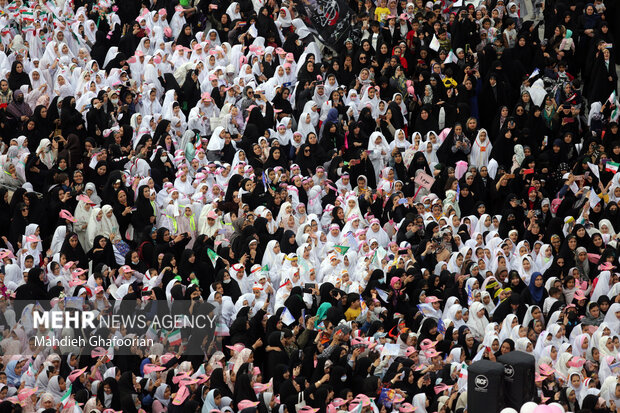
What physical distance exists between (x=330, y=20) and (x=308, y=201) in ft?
15.6

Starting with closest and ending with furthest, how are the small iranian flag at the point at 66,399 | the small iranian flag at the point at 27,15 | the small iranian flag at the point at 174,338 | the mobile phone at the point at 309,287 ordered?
1. the small iranian flag at the point at 66,399
2. the small iranian flag at the point at 174,338
3. the mobile phone at the point at 309,287
4. the small iranian flag at the point at 27,15

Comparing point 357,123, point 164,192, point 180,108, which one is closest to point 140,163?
point 164,192

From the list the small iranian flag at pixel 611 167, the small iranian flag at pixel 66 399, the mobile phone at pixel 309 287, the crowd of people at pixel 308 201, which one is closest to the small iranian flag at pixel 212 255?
the crowd of people at pixel 308 201

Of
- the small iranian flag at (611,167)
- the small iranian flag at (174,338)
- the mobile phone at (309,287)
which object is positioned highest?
the small iranian flag at (611,167)

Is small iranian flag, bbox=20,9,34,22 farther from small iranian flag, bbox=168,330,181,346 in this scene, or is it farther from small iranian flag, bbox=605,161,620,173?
small iranian flag, bbox=605,161,620,173

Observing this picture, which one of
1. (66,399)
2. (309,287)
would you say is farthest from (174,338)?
(309,287)

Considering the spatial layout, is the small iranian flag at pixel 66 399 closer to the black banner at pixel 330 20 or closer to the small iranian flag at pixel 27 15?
the small iranian flag at pixel 27 15

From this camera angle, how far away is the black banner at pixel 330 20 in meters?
24.3

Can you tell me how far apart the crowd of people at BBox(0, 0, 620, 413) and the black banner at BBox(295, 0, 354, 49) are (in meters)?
0.06

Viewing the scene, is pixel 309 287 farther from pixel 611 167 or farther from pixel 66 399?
pixel 611 167

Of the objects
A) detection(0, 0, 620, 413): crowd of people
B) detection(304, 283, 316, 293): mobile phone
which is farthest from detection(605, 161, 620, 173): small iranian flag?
detection(304, 283, 316, 293): mobile phone

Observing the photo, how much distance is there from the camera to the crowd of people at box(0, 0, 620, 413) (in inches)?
669

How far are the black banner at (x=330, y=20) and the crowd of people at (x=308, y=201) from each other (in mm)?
60

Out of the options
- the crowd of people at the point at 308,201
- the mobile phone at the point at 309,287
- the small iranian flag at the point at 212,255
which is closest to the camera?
the crowd of people at the point at 308,201
